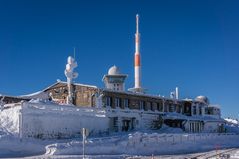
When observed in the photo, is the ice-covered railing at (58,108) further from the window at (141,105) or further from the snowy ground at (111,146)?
the window at (141,105)

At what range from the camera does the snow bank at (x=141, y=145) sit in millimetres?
32281

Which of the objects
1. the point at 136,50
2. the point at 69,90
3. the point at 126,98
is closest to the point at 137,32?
the point at 136,50

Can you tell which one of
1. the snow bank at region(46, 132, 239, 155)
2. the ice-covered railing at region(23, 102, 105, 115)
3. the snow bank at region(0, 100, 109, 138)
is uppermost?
the ice-covered railing at region(23, 102, 105, 115)

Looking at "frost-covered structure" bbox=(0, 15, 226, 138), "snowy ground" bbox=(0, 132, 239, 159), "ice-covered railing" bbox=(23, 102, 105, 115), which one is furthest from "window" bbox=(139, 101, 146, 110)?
"ice-covered railing" bbox=(23, 102, 105, 115)

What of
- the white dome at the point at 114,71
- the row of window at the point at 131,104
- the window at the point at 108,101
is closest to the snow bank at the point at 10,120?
the window at the point at 108,101

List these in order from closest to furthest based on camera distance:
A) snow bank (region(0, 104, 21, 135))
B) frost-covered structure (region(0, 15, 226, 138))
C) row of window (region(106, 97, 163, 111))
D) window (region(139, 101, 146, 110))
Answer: snow bank (region(0, 104, 21, 135)), frost-covered structure (region(0, 15, 226, 138)), row of window (region(106, 97, 163, 111)), window (region(139, 101, 146, 110))

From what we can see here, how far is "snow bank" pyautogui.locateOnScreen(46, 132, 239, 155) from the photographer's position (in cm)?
3228

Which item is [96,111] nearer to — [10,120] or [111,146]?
[111,146]

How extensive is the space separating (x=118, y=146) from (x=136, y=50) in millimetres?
39332

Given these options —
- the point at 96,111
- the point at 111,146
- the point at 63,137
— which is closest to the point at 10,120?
the point at 63,137

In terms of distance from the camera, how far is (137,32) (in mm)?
75750

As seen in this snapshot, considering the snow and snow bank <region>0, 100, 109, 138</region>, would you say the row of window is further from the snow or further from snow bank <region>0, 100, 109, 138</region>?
snow bank <region>0, 100, 109, 138</region>

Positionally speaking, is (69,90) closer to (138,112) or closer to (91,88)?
(91,88)

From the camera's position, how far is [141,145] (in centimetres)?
3909
